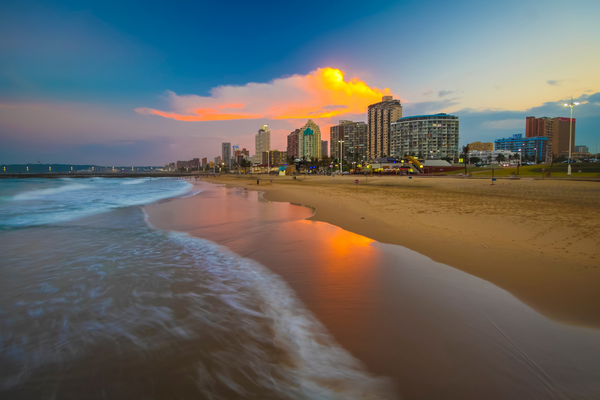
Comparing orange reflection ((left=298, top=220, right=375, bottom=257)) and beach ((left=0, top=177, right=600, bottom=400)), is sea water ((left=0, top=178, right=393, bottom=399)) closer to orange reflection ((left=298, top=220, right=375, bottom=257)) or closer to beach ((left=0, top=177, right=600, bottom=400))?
beach ((left=0, top=177, right=600, bottom=400))

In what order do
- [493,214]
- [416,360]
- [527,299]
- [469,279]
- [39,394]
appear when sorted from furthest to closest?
[493,214]
[469,279]
[527,299]
[416,360]
[39,394]

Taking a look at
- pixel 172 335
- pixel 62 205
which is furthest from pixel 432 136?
pixel 172 335

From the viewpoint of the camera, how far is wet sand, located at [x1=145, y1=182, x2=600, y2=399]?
9.72ft

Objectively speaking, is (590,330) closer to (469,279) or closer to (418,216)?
(469,279)

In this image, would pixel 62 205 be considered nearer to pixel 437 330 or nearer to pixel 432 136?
pixel 437 330

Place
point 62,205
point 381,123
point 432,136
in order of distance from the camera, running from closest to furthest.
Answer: point 62,205 → point 432,136 → point 381,123

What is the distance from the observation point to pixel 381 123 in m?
188

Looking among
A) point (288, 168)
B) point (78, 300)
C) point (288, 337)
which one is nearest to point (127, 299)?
point (78, 300)

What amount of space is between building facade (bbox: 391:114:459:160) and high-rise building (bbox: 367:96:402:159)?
1133 inches

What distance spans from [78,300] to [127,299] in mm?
954

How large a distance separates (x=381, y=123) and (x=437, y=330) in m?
199

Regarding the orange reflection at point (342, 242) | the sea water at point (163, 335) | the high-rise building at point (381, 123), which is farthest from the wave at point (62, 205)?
the high-rise building at point (381, 123)

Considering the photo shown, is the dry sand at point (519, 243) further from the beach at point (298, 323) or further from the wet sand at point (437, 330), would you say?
the wet sand at point (437, 330)

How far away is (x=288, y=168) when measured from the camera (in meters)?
141
